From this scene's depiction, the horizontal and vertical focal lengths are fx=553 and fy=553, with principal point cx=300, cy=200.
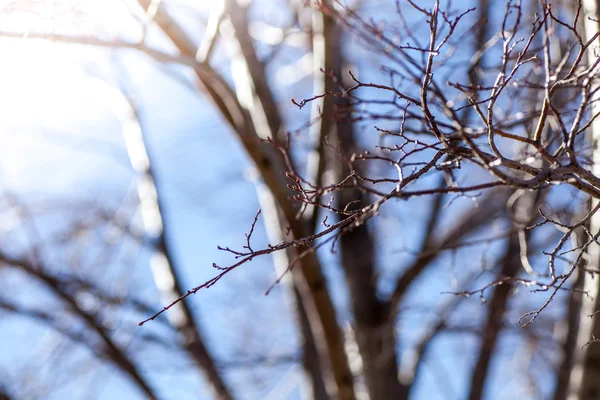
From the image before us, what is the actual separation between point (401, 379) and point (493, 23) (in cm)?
292

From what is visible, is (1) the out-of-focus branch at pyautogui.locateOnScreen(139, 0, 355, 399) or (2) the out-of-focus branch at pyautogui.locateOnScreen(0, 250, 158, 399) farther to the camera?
Result: (2) the out-of-focus branch at pyautogui.locateOnScreen(0, 250, 158, 399)

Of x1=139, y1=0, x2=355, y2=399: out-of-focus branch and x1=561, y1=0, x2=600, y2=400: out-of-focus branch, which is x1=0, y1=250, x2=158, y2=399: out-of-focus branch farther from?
x1=561, y1=0, x2=600, y2=400: out-of-focus branch

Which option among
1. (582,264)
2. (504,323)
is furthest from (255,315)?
(582,264)

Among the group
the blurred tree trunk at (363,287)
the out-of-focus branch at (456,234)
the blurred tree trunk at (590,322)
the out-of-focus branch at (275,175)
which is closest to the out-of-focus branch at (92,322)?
the out-of-focus branch at (275,175)

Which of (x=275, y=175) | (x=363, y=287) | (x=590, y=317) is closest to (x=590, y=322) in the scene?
(x=590, y=317)

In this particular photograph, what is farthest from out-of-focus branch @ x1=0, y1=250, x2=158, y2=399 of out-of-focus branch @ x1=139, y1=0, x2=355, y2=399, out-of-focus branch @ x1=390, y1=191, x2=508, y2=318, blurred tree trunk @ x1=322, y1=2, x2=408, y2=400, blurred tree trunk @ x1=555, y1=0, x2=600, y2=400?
blurred tree trunk @ x1=555, y1=0, x2=600, y2=400

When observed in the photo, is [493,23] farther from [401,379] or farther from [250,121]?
[401,379]

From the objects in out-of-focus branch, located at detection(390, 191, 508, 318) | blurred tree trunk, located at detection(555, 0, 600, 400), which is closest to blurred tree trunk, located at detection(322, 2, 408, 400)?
out-of-focus branch, located at detection(390, 191, 508, 318)

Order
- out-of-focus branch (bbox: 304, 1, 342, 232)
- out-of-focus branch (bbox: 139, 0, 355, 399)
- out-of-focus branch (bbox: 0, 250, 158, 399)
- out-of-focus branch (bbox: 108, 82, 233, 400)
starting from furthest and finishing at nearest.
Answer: out-of-focus branch (bbox: 108, 82, 233, 400), out-of-focus branch (bbox: 0, 250, 158, 399), out-of-focus branch (bbox: 304, 1, 342, 232), out-of-focus branch (bbox: 139, 0, 355, 399)

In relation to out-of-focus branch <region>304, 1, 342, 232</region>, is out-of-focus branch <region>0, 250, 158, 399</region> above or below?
below

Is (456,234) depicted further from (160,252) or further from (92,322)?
(92,322)

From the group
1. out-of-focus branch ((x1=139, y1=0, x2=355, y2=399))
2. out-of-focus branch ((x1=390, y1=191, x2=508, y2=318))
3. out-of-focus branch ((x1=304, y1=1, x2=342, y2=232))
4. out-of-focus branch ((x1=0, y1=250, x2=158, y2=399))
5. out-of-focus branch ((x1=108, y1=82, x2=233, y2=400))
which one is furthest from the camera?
out-of-focus branch ((x1=390, y1=191, x2=508, y2=318))

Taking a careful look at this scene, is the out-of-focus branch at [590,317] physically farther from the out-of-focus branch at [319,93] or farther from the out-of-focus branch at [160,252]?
the out-of-focus branch at [160,252]

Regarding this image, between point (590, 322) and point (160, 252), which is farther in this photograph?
point (160, 252)
